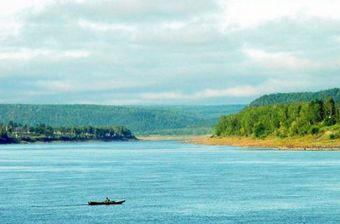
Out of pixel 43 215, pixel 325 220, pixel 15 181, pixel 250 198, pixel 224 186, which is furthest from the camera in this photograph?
pixel 15 181

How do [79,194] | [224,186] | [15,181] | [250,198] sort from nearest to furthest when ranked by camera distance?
[250,198] < [79,194] < [224,186] < [15,181]

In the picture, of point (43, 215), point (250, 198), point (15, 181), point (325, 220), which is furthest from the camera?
point (15, 181)

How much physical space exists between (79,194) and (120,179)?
36.9 metres

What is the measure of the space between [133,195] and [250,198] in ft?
70.4

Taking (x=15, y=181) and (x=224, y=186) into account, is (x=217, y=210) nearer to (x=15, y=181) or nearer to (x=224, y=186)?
(x=224, y=186)

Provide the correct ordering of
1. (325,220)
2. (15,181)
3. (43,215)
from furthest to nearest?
(15,181) → (43,215) → (325,220)

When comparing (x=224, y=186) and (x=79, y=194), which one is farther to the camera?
(x=224, y=186)

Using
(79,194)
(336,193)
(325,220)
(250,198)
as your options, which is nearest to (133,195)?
(79,194)

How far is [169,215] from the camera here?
400 ft

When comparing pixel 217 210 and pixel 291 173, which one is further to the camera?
pixel 291 173

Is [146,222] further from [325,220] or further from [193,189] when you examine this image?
[193,189]

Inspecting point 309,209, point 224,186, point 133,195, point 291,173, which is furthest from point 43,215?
point 291,173

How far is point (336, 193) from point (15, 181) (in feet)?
239

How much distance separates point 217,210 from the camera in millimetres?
127375
